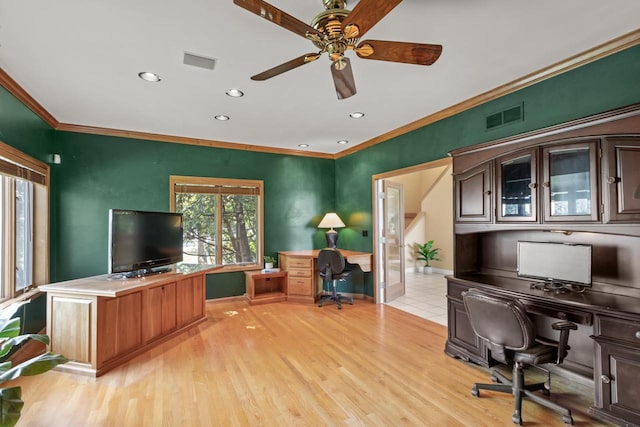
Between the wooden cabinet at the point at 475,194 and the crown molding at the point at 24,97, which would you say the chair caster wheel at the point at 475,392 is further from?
the crown molding at the point at 24,97

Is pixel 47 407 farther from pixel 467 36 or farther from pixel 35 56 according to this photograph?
pixel 467 36

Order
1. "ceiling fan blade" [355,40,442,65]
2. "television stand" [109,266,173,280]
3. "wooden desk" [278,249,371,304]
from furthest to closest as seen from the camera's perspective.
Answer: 1. "wooden desk" [278,249,371,304]
2. "television stand" [109,266,173,280]
3. "ceiling fan blade" [355,40,442,65]

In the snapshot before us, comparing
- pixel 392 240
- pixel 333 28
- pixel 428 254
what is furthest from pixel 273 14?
pixel 428 254

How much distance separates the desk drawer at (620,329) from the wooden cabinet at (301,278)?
3.60 meters

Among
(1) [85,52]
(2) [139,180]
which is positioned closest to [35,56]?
(1) [85,52]

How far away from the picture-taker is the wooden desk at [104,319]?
2.70 meters

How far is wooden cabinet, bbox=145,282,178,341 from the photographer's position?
326 centimetres

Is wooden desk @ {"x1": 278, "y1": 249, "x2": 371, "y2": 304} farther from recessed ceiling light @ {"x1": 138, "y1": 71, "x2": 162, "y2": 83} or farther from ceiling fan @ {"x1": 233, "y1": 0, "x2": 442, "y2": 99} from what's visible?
ceiling fan @ {"x1": 233, "y1": 0, "x2": 442, "y2": 99}

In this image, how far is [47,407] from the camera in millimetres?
2264

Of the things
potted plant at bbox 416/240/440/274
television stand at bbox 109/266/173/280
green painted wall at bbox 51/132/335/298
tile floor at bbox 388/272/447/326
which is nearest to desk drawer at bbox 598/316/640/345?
tile floor at bbox 388/272/447/326

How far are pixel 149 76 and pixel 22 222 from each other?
2.44 metres

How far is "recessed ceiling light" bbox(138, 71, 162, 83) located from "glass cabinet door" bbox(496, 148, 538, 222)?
10.5 feet

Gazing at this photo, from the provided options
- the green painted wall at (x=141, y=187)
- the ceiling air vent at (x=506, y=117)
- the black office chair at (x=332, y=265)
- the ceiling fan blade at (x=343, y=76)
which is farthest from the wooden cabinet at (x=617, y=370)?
the green painted wall at (x=141, y=187)

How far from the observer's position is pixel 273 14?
1483 mm
